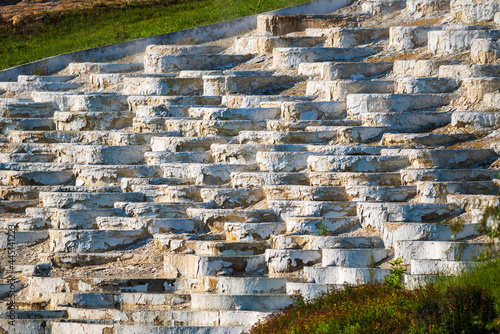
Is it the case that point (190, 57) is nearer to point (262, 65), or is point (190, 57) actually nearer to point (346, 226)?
point (262, 65)

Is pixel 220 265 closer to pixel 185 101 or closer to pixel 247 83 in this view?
pixel 185 101

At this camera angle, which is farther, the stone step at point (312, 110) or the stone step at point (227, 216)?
the stone step at point (312, 110)

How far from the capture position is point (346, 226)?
848 cm

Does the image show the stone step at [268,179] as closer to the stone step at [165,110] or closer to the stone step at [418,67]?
the stone step at [165,110]

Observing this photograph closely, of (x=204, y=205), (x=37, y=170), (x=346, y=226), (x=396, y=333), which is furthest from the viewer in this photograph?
(x=37, y=170)

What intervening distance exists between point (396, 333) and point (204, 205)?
3.67 m

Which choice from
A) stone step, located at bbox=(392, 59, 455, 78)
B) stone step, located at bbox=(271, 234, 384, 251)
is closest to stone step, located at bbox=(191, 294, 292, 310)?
stone step, located at bbox=(271, 234, 384, 251)

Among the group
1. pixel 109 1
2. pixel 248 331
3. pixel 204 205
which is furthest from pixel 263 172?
pixel 109 1

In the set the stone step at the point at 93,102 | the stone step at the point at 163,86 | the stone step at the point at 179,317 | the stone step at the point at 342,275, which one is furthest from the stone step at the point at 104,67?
the stone step at the point at 342,275

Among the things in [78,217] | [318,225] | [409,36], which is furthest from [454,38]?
[78,217]

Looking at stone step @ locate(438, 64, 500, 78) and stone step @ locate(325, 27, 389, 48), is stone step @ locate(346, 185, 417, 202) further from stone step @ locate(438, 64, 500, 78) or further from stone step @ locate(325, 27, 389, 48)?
stone step @ locate(325, 27, 389, 48)

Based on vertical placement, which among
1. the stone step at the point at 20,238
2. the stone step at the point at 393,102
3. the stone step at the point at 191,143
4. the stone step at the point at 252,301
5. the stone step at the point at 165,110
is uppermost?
the stone step at the point at 165,110

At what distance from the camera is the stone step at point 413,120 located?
10117 millimetres

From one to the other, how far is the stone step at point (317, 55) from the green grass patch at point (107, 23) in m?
4.40
